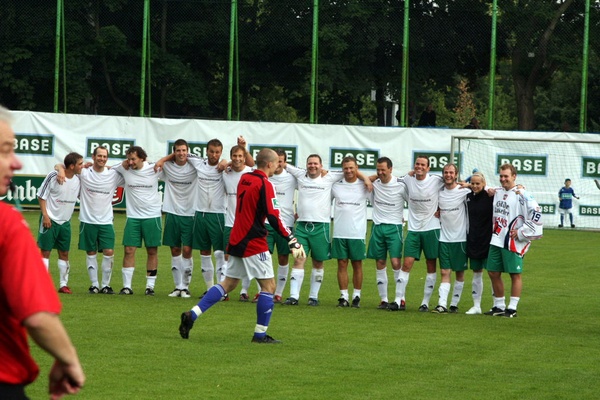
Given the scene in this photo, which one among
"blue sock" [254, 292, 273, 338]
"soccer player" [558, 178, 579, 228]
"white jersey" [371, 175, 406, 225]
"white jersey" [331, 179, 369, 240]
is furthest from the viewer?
"soccer player" [558, 178, 579, 228]

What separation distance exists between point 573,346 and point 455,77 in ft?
77.8

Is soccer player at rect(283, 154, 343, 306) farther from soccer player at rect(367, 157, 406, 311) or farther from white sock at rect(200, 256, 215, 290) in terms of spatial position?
white sock at rect(200, 256, 215, 290)

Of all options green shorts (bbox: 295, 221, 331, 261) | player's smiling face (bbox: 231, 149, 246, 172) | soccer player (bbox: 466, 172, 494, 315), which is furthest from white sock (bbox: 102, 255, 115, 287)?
soccer player (bbox: 466, 172, 494, 315)

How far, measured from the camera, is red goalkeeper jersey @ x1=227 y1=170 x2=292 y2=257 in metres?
11.0

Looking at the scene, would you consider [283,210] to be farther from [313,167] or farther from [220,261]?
[220,261]

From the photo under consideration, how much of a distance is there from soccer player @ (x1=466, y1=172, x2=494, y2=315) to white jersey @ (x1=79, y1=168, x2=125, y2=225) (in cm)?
539

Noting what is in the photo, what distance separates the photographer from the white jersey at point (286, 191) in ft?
51.2

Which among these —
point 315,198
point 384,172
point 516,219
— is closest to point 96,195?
point 315,198

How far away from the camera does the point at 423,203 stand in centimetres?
1497

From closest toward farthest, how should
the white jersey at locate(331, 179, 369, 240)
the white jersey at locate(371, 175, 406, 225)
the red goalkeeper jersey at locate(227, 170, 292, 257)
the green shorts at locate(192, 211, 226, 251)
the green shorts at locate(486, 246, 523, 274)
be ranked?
the red goalkeeper jersey at locate(227, 170, 292, 257)
the green shorts at locate(486, 246, 523, 274)
the white jersey at locate(371, 175, 406, 225)
the white jersey at locate(331, 179, 369, 240)
the green shorts at locate(192, 211, 226, 251)

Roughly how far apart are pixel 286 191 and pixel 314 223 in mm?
753

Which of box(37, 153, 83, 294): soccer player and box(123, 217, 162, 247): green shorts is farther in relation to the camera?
box(123, 217, 162, 247): green shorts

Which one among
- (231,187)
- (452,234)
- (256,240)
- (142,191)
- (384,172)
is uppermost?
(384,172)

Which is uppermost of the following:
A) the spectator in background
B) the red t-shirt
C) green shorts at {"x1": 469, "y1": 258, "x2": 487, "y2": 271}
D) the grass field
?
the spectator in background
